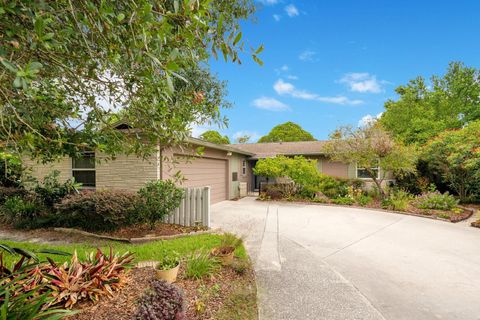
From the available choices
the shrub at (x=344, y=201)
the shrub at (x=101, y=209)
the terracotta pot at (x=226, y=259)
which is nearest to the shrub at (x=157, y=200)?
the shrub at (x=101, y=209)

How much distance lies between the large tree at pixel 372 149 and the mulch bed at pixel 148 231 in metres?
8.60

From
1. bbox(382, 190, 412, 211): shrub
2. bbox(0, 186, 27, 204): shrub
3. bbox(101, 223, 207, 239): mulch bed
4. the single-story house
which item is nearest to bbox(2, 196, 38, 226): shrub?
bbox(0, 186, 27, 204): shrub

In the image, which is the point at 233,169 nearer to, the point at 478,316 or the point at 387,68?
the point at 387,68

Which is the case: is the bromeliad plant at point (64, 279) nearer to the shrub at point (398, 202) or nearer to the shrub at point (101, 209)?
the shrub at point (101, 209)

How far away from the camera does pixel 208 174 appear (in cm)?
1158

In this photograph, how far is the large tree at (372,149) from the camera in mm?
11102

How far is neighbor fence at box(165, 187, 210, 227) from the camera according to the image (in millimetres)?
6922

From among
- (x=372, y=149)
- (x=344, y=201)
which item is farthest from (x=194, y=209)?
(x=372, y=149)

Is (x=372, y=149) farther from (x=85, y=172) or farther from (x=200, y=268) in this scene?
(x=85, y=172)

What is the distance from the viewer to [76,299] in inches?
108

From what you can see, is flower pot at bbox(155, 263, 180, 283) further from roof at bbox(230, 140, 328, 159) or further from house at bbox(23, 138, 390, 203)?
roof at bbox(230, 140, 328, 159)

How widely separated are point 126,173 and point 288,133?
112 feet

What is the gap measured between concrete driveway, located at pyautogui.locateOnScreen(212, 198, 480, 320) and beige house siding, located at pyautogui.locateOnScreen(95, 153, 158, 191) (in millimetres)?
2751

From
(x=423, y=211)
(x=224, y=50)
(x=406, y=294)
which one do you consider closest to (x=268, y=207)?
(x=423, y=211)
